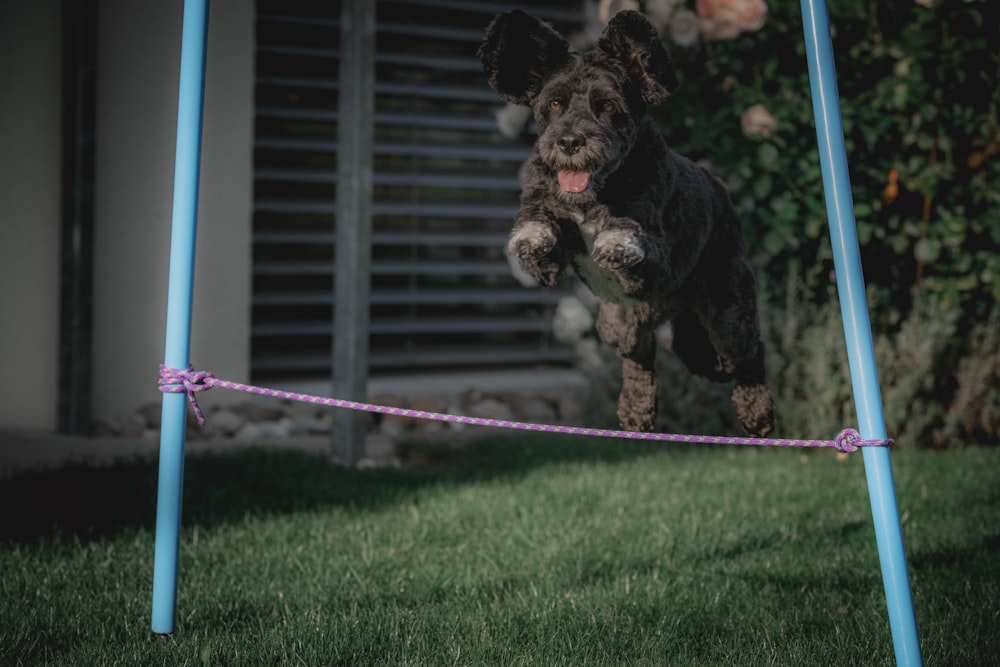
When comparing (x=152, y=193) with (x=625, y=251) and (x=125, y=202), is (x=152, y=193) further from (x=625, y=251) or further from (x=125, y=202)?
(x=625, y=251)

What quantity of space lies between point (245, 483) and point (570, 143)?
310 cm

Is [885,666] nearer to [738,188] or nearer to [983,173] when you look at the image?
[738,188]

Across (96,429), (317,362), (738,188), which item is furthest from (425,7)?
(96,429)

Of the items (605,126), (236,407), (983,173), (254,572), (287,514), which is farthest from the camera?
(236,407)

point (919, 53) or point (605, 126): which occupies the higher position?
point (919, 53)

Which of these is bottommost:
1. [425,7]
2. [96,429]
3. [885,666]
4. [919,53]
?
[885,666]

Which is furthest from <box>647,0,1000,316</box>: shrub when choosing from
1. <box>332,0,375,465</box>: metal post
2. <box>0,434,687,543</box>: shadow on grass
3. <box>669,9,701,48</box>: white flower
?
<box>669,9,701,48</box>: white flower

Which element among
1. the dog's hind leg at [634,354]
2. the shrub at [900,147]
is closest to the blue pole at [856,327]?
the dog's hind leg at [634,354]

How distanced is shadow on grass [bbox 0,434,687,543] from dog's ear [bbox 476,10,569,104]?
253 centimetres

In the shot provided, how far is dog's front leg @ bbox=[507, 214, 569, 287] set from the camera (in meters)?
1.57

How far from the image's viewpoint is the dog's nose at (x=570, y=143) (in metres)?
1.53

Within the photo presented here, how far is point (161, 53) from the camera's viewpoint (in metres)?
5.52

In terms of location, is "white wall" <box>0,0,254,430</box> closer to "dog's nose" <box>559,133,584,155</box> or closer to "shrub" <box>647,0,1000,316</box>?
"shrub" <box>647,0,1000,316</box>

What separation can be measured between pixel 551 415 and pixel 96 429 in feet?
8.35
